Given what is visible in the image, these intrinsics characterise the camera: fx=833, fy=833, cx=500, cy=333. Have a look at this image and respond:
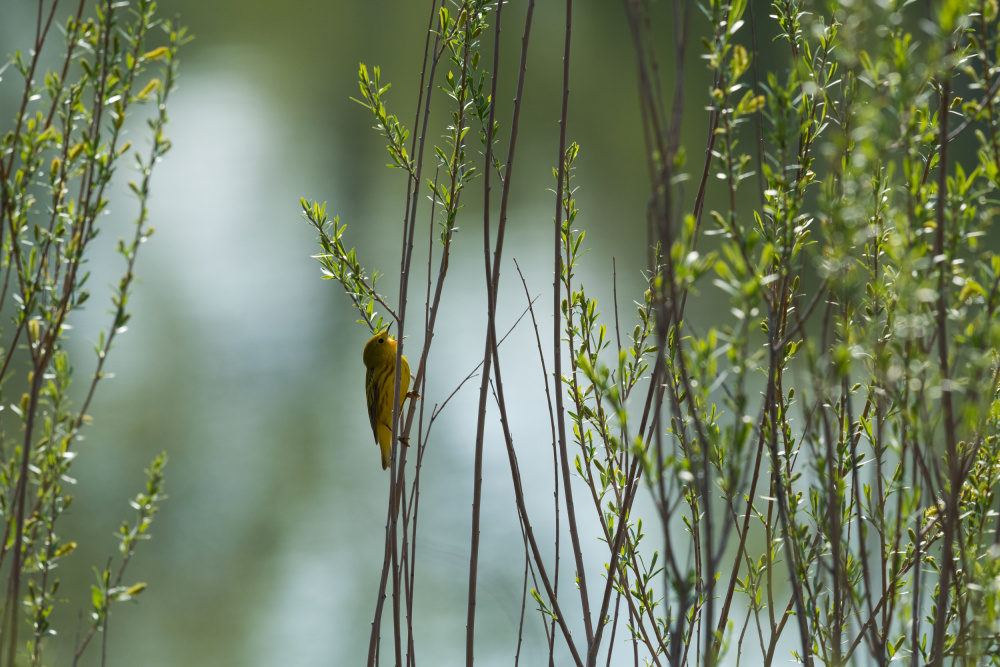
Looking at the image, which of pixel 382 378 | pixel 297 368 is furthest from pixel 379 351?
pixel 297 368

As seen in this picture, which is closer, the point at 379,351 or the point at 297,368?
the point at 379,351

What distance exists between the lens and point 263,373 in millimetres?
3857

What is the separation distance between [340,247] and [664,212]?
64cm

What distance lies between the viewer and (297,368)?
12.7 ft

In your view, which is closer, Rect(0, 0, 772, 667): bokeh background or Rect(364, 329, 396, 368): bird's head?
Rect(364, 329, 396, 368): bird's head

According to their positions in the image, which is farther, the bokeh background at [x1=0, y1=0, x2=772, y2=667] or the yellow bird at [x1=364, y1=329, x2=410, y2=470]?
the bokeh background at [x1=0, y1=0, x2=772, y2=667]

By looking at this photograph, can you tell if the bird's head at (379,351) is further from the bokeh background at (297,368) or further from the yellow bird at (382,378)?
the bokeh background at (297,368)

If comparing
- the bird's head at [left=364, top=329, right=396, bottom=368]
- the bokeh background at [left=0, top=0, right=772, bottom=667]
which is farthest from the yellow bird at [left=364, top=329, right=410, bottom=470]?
the bokeh background at [left=0, top=0, right=772, bottom=667]

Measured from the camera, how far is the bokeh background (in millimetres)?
2611

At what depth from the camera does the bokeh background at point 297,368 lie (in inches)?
103

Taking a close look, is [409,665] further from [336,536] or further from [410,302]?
[410,302]

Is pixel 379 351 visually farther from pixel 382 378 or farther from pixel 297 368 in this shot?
pixel 297 368

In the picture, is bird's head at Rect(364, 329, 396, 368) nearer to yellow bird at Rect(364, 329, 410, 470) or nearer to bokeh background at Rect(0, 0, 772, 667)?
yellow bird at Rect(364, 329, 410, 470)

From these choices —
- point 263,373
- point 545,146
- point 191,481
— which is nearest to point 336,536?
point 191,481
